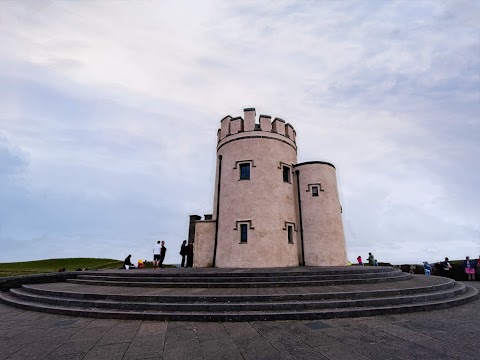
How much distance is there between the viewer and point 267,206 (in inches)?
701

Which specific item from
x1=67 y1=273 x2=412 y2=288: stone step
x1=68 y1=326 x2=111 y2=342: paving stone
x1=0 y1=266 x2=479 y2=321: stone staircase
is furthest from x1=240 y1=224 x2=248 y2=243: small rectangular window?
x1=68 y1=326 x2=111 y2=342: paving stone

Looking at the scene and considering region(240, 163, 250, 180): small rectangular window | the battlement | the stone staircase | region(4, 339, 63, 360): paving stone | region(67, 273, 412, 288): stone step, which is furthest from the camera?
the battlement

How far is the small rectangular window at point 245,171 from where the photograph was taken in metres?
18.7

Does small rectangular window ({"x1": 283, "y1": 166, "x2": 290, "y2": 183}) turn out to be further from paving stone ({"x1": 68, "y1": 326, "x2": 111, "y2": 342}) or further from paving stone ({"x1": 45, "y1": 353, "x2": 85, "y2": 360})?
paving stone ({"x1": 45, "y1": 353, "x2": 85, "y2": 360})

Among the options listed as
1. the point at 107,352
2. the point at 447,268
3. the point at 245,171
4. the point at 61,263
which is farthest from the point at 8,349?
the point at 61,263

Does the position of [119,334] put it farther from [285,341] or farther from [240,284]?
[240,284]

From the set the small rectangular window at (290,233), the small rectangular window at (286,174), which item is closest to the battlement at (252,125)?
the small rectangular window at (286,174)

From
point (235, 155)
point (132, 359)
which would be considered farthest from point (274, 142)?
point (132, 359)

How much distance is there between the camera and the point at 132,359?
4.86 m

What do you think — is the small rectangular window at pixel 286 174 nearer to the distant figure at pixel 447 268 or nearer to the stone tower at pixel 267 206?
the stone tower at pixel 267 206

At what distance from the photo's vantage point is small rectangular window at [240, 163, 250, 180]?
61.4 feet

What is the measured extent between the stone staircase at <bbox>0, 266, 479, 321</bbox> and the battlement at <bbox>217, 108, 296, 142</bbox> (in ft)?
38.7

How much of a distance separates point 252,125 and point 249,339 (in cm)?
1608

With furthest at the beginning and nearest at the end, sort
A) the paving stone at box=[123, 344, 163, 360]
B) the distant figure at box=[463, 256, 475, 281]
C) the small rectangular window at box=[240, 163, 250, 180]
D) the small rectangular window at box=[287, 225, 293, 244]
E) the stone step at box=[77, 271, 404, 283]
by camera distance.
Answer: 1. the small rectangular window at box=[240, 163, 250, 180]
2. the small rectangular window at box=[287, 225, 293, 244]
3. the distant figure at box=[463, 256, 475, 281]
4. the stone step at box=[77, 271, 404, 283]
5. the paving stone at box=[123, 344, 163, 360]
